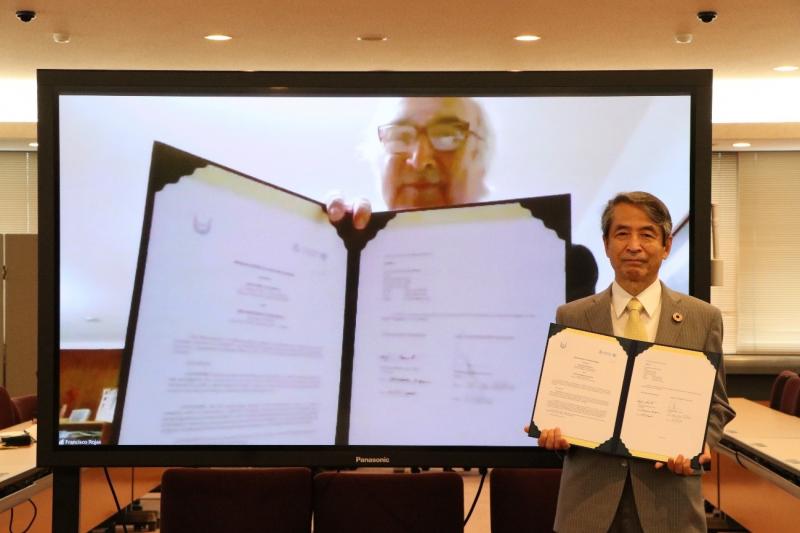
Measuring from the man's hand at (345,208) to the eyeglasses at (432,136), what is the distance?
184 millimetres

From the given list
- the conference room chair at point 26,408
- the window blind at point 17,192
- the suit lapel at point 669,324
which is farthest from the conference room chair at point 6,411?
the window blind at point 17,192

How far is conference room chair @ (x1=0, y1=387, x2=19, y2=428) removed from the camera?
502 cm

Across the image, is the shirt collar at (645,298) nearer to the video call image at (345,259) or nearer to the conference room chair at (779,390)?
the video call image at (345,259)

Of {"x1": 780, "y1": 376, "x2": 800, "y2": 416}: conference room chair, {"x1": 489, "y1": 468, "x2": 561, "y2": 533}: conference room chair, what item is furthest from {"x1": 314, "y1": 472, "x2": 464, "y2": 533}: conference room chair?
{"x1": 780, "y1": 376, "x2": 800, "y2": 416}: conference room chair

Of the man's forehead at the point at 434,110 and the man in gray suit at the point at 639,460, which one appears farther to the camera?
the man's forehead at the point at 434,110

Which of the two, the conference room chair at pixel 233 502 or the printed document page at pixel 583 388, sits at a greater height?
the printed document page at pixel 583 388

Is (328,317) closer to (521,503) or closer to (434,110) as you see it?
(434,110)

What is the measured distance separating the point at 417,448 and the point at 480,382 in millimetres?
275

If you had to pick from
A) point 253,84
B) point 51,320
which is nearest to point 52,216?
point 51,320

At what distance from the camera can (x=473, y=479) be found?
26.2 ft

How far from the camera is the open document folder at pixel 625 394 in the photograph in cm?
226

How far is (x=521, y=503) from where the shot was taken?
3107mm

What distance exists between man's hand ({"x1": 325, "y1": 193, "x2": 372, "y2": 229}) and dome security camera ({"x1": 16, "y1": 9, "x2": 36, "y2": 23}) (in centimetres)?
403

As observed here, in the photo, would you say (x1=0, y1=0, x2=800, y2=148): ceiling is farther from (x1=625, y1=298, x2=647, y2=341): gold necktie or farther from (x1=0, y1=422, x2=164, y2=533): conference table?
(x1=625, y1=298, x2=647, y2=341): gold necktie
